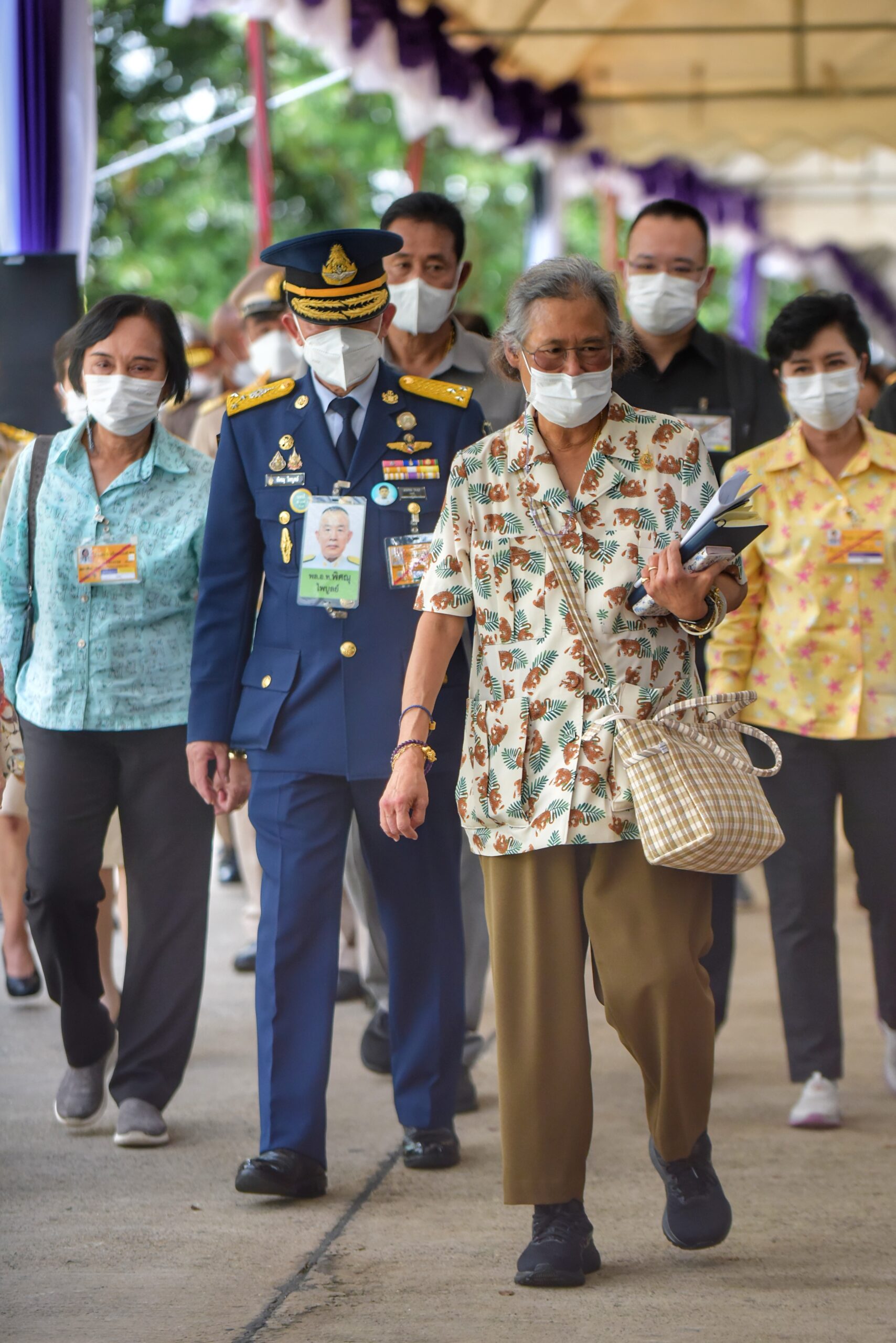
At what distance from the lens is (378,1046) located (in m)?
4.85

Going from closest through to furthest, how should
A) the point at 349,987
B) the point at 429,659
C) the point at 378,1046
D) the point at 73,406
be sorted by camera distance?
the point at 429,659 → the point at 378,1046 → the point at 73,406 → the point at 349,987

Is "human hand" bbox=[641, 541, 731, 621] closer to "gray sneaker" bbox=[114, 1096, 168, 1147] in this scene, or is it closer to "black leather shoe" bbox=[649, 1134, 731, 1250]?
"black leather shoe" bbox=[649, 1134, 731, 1250]

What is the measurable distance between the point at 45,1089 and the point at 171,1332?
1832mm

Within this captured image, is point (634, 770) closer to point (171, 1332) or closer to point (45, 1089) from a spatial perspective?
point (171, 1332)

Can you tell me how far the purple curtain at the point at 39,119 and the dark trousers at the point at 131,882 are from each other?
2431 millimetres

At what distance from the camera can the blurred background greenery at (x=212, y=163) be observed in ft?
56.9

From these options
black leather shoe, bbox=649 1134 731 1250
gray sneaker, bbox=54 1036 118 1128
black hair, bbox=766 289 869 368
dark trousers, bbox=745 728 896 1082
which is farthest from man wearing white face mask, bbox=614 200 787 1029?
gray sneaker, bbox=54 1036 118 1128

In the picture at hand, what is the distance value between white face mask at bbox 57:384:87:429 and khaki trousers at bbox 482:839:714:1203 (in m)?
2.12

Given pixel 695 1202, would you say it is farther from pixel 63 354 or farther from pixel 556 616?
pixel 63 354

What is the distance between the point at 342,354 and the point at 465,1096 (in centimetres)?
200

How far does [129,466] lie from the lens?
4.25 m

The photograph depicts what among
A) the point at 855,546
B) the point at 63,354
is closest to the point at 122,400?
the point at 63,354

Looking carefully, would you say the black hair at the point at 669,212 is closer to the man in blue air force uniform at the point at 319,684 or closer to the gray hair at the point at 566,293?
the man in blue air force uniform at the point at 319,684

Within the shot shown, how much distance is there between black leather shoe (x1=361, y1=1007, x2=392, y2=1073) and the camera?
4.83 meters
